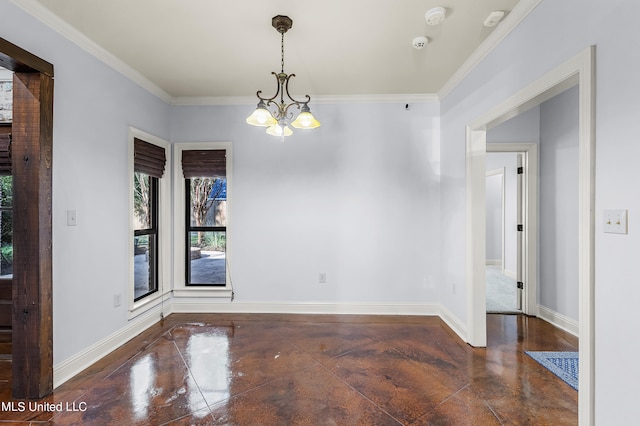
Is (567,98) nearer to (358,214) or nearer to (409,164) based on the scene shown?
(409,164)

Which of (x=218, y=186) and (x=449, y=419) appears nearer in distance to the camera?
(x=449, y=419)

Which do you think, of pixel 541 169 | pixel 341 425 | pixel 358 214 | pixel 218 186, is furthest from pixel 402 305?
pixel 218 186

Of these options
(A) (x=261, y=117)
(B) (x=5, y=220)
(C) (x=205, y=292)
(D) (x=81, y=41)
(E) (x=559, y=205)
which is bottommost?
(C) (x=205, y=292)

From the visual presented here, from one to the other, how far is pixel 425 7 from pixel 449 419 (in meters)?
2.85

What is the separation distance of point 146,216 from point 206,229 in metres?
0.72

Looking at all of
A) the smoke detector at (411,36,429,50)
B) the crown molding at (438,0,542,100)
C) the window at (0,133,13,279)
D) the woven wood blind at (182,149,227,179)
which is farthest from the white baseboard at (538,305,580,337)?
the window at (0,133,13,279)

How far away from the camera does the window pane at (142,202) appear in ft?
11.6

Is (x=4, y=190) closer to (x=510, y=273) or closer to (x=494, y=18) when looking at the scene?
(x=494, y=18)

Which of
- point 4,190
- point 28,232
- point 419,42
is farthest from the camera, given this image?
point 4,190

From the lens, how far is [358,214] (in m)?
3.91

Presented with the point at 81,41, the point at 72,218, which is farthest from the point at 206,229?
the point at 81,41

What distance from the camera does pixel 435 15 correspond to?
221 cm

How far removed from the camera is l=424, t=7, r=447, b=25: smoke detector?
7.14ft

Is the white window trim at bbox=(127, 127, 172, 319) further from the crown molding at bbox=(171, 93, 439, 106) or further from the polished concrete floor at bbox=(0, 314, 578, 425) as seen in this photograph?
the crown molding at bbox=(171, 93, 439, 106)
